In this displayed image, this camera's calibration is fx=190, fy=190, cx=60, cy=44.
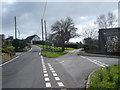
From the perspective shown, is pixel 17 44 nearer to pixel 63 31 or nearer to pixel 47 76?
pixel 63 31

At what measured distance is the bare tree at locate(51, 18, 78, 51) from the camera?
5981cm

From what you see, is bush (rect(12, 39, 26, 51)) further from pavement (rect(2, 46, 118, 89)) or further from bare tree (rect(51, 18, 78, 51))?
pavement (rect(2, 46, 118, 89))

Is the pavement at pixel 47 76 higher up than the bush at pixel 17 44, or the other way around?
the bush at pixel 17 44

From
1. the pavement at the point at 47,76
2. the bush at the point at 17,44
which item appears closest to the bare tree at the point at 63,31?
the bush at the point at 17,44

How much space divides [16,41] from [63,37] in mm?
15035

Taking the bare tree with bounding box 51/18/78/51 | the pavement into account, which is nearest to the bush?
the bare tree with bounding box 51/18/78/51

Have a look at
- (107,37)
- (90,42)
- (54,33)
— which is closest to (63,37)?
(54,33)

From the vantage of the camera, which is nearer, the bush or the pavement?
the pavement

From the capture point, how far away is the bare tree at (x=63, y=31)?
196ft

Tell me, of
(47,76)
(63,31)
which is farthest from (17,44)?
(47,76)

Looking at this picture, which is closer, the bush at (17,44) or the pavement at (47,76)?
the pavement at (47,76)

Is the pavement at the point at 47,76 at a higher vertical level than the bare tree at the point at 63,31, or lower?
lower

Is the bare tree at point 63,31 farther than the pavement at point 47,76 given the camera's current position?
Yes

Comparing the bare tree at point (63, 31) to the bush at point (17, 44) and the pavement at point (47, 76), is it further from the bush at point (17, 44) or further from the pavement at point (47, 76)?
the pavement at point (47, 76)
